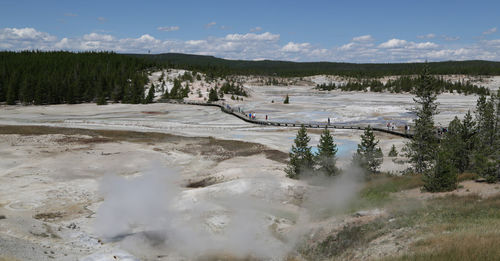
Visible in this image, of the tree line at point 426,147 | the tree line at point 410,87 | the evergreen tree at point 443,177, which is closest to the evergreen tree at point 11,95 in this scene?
the tree line at point 426,147

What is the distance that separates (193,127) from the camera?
60.5 meters

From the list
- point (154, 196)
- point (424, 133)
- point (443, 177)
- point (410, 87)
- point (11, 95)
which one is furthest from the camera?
point (410, 87)

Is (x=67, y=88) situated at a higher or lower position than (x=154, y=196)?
higher

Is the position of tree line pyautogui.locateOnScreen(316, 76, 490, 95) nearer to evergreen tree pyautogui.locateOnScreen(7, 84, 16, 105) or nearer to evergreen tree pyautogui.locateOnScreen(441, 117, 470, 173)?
evergreen tree pyautogui.locateOnScreen(441, 117, 470, 173)

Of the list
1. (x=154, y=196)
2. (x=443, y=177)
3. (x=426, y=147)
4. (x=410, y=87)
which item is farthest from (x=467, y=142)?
(x=410, y=87)

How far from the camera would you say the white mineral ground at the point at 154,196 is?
Answer: 17.6 meters

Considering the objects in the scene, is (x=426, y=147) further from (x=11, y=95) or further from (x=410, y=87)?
(x=410, y=87)

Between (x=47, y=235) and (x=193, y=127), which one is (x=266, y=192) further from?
(x=193, y=127)

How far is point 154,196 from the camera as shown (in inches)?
957

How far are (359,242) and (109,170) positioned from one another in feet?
79.0

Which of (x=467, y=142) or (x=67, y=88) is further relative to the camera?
(x=67, y=88)

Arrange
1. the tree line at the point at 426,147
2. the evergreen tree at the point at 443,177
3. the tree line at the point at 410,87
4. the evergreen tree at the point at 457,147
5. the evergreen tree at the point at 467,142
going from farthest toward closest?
1. the tree line at the point at 410,87
2. the evergreen tree at the point at 467,142
3. the tree line at the point at 426,147
4. the evergreen tree at the point at 457,147
5. the evergreen tree at the point at 443,177

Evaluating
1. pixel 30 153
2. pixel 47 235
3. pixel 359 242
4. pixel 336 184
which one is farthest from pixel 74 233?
pixel 30 153

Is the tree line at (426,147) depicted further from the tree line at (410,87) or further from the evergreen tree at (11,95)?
the tree line at (410,87)
